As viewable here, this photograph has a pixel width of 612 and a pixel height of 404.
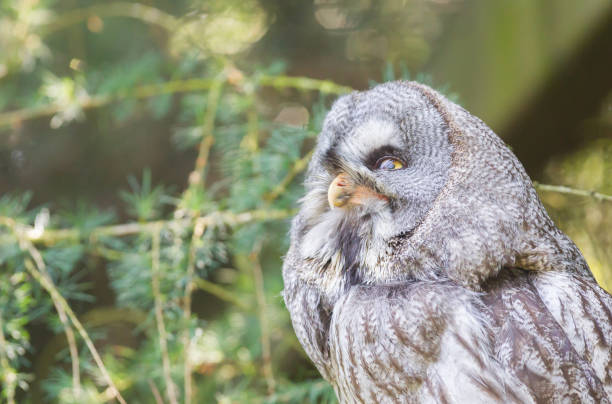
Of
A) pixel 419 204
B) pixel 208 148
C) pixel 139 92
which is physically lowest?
pixel 419 204

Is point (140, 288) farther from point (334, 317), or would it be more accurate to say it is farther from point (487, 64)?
point (487, 64)

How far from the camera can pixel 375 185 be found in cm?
100

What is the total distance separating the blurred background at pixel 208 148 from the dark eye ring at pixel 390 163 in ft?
1.06

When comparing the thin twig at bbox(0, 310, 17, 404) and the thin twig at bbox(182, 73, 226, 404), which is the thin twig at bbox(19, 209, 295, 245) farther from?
the thin twig at bbox(0, 310, 17, 404)

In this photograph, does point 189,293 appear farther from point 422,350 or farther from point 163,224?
point 422,350

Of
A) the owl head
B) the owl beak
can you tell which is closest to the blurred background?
the owl head

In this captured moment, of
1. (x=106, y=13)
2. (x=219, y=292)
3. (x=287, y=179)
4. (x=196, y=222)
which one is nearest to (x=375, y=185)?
(x=287, y=179)

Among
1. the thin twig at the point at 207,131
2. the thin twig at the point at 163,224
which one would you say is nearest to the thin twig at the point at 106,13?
the thin twig at the point at 207,131

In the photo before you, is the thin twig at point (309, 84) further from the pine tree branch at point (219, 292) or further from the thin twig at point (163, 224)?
the pine tree branch at point (219, 292)

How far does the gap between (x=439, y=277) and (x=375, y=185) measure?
17 cm

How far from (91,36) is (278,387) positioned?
1424 mm

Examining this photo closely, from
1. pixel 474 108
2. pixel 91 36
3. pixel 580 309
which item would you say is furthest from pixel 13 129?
pixel 580 309

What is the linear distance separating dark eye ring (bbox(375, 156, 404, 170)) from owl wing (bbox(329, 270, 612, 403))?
0.20 m

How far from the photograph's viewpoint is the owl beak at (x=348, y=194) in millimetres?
1011
